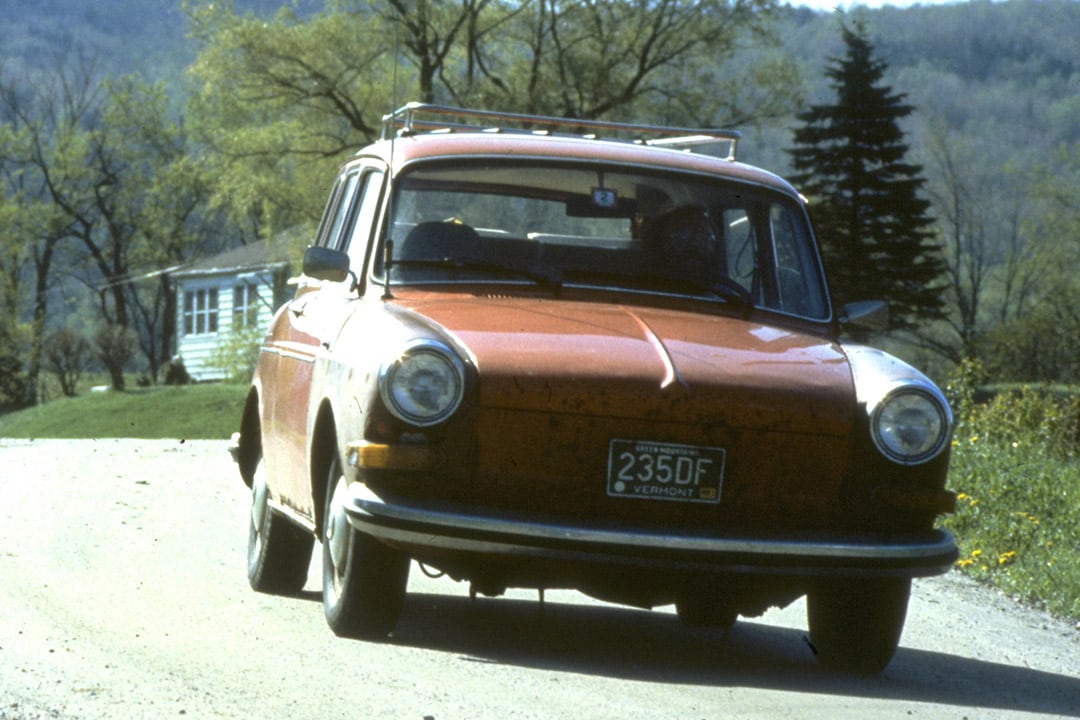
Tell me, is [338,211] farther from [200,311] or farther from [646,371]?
[200,311]

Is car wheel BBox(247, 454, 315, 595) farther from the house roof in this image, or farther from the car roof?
the house roof

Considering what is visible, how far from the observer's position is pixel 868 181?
57.8 m

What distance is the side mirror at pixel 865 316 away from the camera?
728cm

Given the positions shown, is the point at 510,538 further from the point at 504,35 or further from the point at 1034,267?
the point at 1034,267

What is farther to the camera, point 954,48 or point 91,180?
point 954,48

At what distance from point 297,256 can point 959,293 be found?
35.4 metres

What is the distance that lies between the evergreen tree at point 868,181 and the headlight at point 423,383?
52.1 meters

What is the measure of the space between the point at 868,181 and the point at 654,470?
53309 mm

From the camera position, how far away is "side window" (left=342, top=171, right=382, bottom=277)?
7027 millimetres

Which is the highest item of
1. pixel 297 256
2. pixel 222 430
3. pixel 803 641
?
pixel 803 641

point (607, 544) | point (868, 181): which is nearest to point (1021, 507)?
point (607, 544)

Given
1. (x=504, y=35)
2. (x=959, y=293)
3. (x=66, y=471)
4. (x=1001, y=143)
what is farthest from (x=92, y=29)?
(x=66, y=471)

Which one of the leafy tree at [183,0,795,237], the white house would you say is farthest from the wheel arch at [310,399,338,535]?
the white house

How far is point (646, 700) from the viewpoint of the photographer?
5.36 metres
